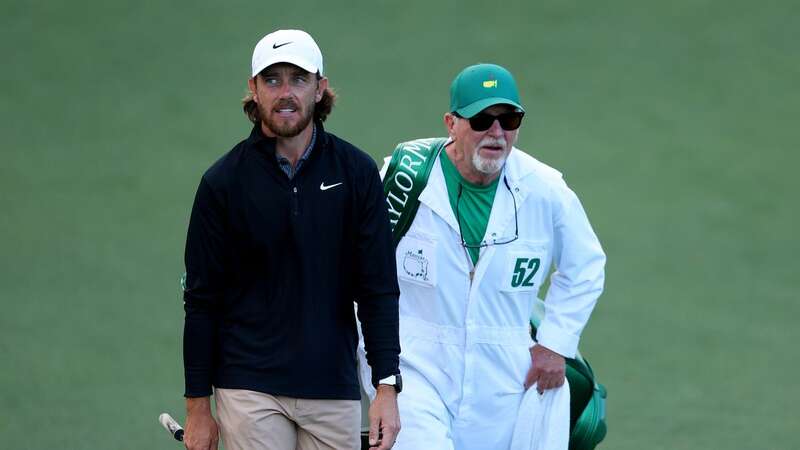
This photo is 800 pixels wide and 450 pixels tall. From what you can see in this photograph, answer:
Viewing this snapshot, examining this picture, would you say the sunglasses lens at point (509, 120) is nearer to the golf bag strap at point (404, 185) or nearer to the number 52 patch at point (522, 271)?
the golf bag strap at point (404, 185)

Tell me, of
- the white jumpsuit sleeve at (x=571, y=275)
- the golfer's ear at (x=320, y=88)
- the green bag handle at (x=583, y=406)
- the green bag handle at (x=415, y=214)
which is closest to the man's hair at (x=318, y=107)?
the golfer's ear at (x=320, y=88)

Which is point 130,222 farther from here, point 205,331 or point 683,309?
point 205,331

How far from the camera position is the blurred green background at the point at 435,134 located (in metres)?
8.91

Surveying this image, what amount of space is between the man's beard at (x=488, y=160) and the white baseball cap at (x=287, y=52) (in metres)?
1.18

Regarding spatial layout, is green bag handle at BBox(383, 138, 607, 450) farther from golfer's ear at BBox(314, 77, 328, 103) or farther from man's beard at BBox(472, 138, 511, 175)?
golfer's ear at BBox(314, 77, 328, 103)

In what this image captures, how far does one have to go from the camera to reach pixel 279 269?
5.14 meters

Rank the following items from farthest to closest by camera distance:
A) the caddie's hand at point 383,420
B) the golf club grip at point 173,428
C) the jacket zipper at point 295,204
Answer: the golf club grip at point 173,428
the caddie's hand at point 383,420
the jacket zipper at point 295,204

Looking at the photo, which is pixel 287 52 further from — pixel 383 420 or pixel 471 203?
pixel 471 203

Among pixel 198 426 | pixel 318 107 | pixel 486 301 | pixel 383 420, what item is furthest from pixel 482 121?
pixel 198 426

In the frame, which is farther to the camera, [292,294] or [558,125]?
[558,125]

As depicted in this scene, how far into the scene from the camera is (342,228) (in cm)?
520

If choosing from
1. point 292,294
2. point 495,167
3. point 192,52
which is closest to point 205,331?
point 292,294

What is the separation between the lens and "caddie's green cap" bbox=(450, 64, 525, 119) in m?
6.18

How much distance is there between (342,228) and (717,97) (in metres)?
8.13
